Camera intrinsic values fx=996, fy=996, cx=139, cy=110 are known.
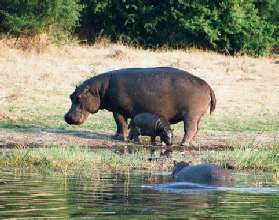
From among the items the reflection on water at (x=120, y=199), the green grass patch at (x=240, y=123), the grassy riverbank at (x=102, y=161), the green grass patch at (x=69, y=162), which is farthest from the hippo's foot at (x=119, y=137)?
the reflection on water at (x=120, y=199)

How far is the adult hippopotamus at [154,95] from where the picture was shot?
610 inches

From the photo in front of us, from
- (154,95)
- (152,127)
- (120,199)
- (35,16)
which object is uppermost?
(35,16)

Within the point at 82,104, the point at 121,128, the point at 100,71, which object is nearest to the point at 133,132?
the point at 121,128

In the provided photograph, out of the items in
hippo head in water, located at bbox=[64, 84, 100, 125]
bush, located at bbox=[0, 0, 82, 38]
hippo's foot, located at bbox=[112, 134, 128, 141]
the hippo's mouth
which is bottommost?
hippo's foot, located at bbox=[112, 134, 128, 141]

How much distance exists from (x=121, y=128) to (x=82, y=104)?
0.83 meters

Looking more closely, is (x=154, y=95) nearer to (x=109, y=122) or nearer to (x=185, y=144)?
(x=185, y=144)

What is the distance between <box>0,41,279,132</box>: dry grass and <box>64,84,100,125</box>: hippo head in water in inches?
76.6

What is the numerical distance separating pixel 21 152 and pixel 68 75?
421 inches

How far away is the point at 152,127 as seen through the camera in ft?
→ 49.1

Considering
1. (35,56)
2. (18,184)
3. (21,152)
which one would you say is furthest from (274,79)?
(18,184)

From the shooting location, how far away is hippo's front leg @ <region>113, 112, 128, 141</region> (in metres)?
15.5

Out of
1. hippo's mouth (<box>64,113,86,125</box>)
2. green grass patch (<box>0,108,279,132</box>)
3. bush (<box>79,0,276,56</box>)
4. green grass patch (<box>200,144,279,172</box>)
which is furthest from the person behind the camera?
bush (<box>79,0,276,56</box>)

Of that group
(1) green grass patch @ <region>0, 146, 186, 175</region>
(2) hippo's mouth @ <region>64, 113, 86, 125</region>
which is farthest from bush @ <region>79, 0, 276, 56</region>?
(1) green grass patch @ <region>0, 146, 186, 175</region>

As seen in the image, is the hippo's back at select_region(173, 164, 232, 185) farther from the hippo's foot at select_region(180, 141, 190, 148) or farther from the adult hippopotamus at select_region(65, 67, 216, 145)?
the adult hippopotamus at select_region(65, 67, 216, 145)
